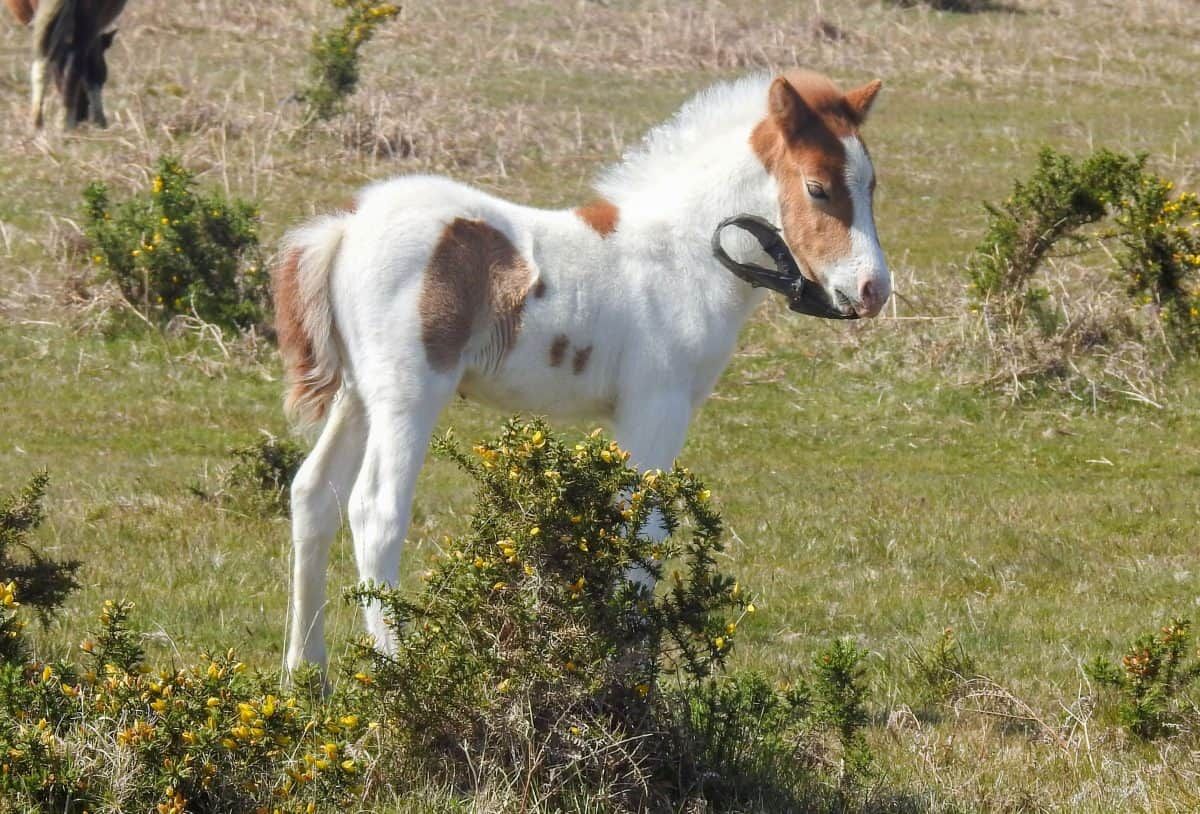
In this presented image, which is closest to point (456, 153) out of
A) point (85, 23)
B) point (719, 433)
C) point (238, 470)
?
point (85, 23)

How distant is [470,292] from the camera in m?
6.15

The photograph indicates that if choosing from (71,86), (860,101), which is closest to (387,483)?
(860,101)

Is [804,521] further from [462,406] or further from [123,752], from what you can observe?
[123,752]

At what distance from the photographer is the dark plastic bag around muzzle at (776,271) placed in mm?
6547

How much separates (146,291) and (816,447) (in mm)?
5716

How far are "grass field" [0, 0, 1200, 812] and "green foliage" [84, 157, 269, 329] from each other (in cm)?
34

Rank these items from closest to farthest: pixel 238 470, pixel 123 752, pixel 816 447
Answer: pixel 123 752
pixel 238 470
pixel 816 447

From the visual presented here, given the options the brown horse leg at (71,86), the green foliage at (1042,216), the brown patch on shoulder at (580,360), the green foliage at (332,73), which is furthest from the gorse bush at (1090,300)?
the brown horse leg at (71,86)

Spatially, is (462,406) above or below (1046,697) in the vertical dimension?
below

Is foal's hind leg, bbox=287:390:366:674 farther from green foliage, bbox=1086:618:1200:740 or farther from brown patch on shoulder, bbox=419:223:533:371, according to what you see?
green foliage, bbox=1086:618:1200:740

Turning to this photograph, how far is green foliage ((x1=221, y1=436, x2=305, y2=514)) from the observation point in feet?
30.7

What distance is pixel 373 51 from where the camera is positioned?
23.9m

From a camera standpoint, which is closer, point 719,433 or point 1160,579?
point 1160,579

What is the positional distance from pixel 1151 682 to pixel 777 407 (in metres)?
6.92
